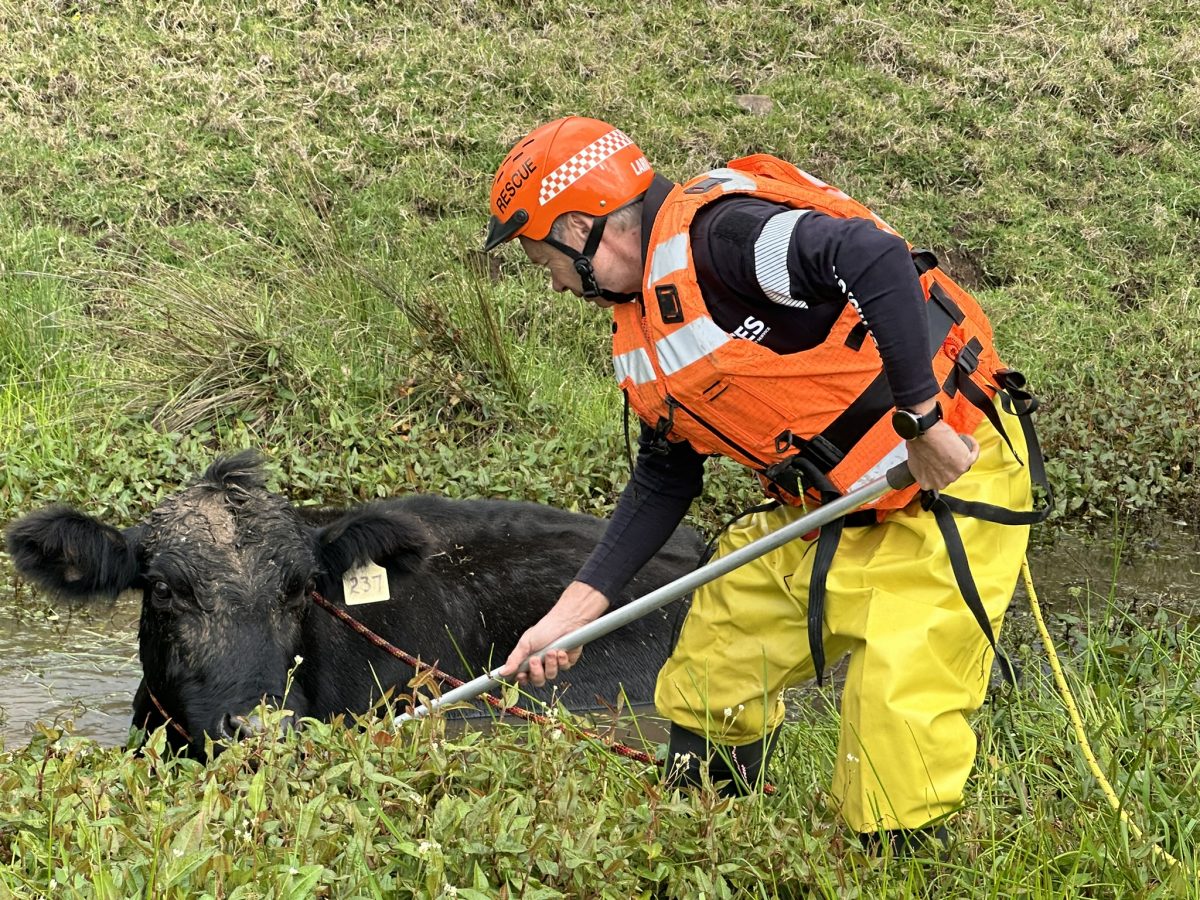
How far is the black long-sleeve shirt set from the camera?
326 cm

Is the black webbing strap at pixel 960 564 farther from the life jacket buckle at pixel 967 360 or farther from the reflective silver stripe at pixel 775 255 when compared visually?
the reflective silver stripe at pixel 775 255

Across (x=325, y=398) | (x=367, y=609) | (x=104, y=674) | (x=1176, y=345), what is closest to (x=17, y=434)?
(x=325, y=398)

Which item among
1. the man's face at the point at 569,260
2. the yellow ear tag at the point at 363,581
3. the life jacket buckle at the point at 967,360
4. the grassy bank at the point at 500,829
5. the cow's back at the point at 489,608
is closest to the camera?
the grassy bank at the point at 500,829

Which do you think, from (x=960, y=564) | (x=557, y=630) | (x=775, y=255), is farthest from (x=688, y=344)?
(x=557, y=630)

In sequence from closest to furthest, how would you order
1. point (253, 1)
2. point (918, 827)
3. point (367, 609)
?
point (918, 827) → point (367, 609) → point (253, 1)

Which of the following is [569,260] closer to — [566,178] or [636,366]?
[566,178]

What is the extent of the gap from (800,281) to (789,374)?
310 millimetres

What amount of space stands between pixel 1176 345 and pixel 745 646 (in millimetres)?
7524

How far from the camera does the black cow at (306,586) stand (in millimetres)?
4695

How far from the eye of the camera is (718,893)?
307cm

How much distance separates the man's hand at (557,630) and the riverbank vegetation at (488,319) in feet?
0.83

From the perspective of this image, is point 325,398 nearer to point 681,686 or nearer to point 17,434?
point 17,434

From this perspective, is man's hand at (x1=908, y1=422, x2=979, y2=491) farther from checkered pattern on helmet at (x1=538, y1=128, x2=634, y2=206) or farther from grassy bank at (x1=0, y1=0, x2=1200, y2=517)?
grassy bank at (x1=0, y1=0, x2=1200, y2=517)

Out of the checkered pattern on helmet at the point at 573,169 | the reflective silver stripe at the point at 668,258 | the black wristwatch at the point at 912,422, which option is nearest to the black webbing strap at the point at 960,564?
the black wristwatch at the point at 912,422
